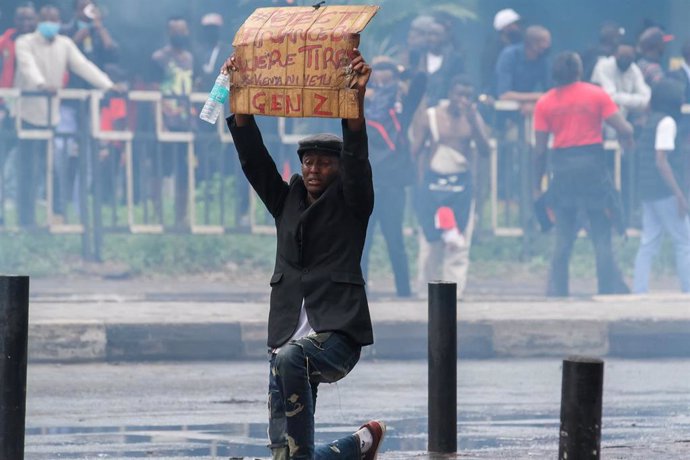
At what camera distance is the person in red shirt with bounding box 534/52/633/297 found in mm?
16297

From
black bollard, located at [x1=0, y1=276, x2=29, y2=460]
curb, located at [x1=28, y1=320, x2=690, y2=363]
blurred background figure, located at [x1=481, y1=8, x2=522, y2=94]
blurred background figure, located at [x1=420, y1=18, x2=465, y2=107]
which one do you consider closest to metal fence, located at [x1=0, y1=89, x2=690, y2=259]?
blurred background figure, located at [x1=481, y1=8, x2=522, y2=94]

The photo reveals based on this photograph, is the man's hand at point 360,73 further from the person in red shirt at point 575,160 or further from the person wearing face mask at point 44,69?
the person wearing face mask at point 44,69

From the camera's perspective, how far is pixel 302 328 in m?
5.57

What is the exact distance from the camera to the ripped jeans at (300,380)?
17.9 feet

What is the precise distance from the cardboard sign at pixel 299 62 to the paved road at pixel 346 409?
1937 millimetres

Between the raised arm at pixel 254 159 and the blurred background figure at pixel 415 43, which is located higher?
the blurred background figure at pixel 415 43

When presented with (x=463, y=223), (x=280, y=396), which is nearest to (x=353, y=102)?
(x=280, y=396)

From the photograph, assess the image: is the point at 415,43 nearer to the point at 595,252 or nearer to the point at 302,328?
the point at 595,252

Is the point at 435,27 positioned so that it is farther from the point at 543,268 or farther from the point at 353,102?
the point at 353,102

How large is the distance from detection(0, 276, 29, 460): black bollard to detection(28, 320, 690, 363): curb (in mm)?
6139

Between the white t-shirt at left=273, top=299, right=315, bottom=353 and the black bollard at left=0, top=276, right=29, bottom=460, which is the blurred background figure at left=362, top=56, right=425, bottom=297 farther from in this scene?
the white t-shirt at left=273, top=299, right=315, bottom=353

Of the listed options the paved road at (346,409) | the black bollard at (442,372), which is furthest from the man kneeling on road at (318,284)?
the paved road at (346,409)

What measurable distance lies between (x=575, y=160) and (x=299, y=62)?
1114cm

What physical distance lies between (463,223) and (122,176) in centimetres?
354
